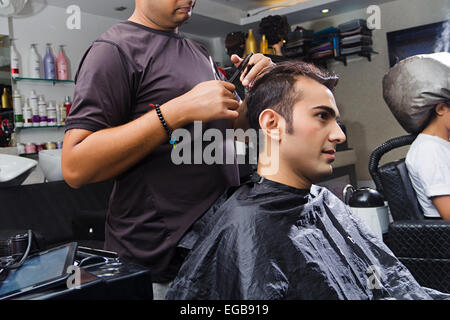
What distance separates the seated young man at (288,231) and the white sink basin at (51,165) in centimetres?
189

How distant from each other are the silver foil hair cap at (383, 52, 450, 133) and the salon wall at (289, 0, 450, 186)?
3289mm

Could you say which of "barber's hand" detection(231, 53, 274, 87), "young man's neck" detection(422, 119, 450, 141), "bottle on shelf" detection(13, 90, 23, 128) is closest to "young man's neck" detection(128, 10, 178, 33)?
"barber's hand" detection(231, 53, 274, 87)

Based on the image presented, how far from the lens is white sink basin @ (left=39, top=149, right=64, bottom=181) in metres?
2.73

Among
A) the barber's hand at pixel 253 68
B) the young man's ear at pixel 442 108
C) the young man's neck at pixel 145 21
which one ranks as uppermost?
the young man's neck at pixel 145 21

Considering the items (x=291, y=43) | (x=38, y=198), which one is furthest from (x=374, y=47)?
(x=38, y=198)

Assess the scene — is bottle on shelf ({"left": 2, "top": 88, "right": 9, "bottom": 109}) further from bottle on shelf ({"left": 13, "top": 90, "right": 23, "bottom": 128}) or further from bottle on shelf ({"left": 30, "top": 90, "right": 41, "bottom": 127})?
bottle on shelf ({"left": 30, "top": 90, "right": 41, "bottom": 127})

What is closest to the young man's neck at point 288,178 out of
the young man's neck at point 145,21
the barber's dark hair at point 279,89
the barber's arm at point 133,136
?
the barber's dark hair at point 279,89

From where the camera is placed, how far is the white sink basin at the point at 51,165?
108 inches

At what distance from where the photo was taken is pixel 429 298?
4.25 ft

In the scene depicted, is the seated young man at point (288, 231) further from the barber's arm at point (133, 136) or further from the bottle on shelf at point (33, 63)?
the bottle on shelf at point (33, 63)

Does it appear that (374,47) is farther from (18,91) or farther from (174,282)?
(174,282)

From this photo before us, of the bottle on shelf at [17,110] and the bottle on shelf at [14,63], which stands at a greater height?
the bottle on shelf at [14,63]
